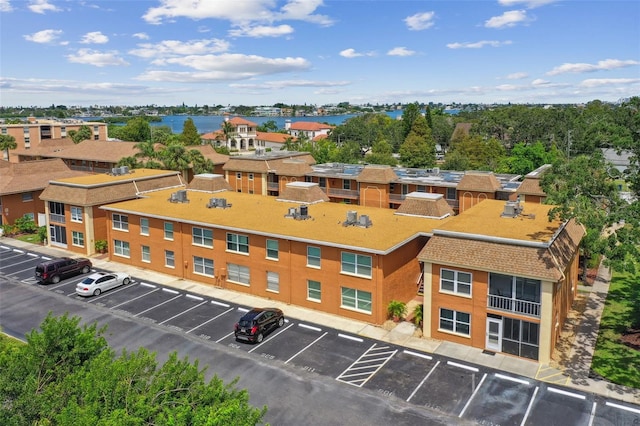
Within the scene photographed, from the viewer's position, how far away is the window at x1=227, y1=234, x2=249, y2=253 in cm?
4025

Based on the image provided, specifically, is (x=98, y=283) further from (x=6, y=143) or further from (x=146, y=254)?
(x=6, y=143)

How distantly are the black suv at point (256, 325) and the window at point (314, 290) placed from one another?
13.9 ft

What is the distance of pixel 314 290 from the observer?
37.1 metres

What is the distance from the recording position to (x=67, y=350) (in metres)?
20.2

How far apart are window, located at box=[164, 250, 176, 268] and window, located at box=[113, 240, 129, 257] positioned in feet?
17.8

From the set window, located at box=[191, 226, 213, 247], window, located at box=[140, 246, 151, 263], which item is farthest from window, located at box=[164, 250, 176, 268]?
window, located at box=[191, 226, 213, 247]

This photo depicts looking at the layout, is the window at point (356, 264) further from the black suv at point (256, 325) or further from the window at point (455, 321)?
the black suv at point (256, 325)

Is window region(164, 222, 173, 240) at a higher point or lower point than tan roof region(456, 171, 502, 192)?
lower

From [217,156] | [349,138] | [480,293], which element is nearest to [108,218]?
[480,293]

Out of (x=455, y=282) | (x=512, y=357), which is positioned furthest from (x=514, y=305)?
(x=455, y=282)

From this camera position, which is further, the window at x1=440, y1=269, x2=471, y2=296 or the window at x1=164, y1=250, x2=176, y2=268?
the window at x1=164, y1=250, x2=176, y2=268

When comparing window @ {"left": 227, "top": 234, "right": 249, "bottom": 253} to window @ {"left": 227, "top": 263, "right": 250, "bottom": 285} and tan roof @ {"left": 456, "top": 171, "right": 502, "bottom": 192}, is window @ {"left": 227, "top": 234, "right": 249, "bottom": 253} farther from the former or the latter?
tan roof @ {"left": 456, "top": 171, "right": 502, "bottom": 192}

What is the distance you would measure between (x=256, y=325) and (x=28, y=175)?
50.0 m

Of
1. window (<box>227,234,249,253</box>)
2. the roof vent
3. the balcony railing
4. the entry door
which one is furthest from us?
the roof vent
